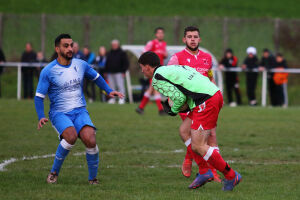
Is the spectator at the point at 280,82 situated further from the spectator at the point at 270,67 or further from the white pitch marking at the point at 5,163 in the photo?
the white pitch marking at the point at 5,163

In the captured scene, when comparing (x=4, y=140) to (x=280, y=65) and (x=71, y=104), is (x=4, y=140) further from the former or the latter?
(x=280, y=65)

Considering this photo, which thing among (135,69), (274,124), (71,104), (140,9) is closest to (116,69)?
(135,69)

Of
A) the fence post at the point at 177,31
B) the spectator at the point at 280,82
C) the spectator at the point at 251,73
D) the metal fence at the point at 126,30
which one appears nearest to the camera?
the spectator at the point at 280,82

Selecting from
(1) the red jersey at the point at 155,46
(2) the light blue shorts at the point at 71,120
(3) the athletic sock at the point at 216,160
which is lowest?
(3) the athletic sock at the point at 216,160

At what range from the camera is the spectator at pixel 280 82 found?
67.0 feet

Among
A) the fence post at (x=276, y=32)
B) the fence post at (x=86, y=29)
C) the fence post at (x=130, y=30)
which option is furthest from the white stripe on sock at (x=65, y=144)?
the fence post at (x=276, y=32)

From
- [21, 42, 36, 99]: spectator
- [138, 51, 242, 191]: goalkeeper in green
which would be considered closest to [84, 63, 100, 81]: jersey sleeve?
[138, 51, 242, 191]: goalkeeper in green

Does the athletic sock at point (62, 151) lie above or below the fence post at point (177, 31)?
below

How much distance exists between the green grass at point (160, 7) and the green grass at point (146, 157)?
65.8ft

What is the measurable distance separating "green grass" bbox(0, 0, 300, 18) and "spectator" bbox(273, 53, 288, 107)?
645 inches

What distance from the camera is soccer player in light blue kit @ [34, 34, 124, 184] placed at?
7562 mm

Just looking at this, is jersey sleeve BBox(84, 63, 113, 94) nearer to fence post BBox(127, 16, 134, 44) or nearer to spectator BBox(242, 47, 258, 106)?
spectator BBox(242, 47, 258, 106)

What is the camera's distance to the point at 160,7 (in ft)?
125

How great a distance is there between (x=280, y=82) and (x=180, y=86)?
1415 cm
